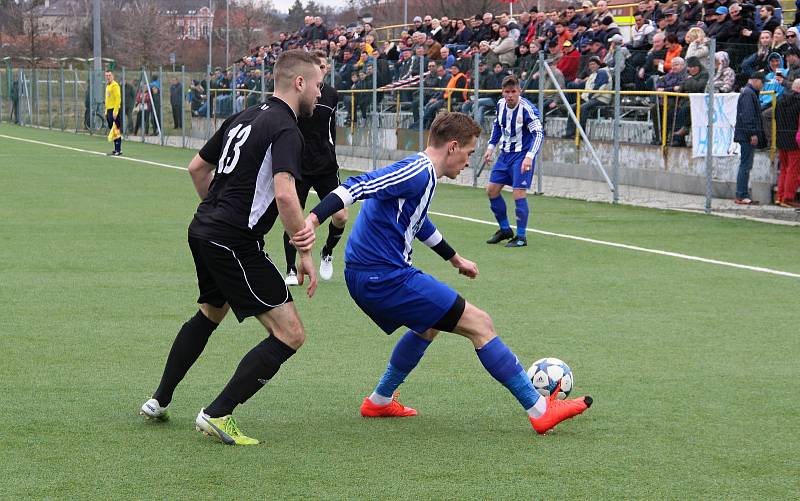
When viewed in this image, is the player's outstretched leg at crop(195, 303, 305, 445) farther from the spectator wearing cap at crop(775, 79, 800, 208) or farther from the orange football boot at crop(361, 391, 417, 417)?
the spectator wearing cap at crop(775, 79, 800, 208)

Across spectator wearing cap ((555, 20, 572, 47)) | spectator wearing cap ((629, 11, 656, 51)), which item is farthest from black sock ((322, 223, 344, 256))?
spectator wearing cap ((555, 20, 572, 47))

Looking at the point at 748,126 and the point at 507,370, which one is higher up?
the point at 748,126

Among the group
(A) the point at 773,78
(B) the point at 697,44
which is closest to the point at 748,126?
(A) the point at 773,78

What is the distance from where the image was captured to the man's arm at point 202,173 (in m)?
5.72

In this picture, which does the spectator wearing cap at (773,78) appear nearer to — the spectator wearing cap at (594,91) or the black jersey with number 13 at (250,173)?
the spectator wearing cap at (594,91)

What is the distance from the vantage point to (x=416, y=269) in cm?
568

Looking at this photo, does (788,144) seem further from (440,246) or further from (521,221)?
(440,246)

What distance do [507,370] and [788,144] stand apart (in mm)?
12095

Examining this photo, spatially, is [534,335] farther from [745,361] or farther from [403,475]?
[403,475]

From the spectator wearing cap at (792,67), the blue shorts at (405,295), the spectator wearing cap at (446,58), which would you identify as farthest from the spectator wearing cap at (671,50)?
the blue shorts at (405,295)

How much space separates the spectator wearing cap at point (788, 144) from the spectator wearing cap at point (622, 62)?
293cm

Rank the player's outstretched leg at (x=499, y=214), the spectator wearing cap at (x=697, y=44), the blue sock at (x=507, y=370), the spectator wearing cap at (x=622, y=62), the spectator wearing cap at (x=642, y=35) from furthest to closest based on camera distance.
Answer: the spectator wearing cap at (x=642, y=35) → the spectator wearing cap at (x=622, y=62) → the spectator wearing cap at (x=697, y=44) → the player's outstretched leg at (x=499, y=214) → the blue sock at (x=507, y=370)

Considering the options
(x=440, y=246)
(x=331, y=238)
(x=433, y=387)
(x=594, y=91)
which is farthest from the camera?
(x=594, y=91)

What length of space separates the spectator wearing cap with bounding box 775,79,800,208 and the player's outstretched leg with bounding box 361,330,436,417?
11679 millimetres
